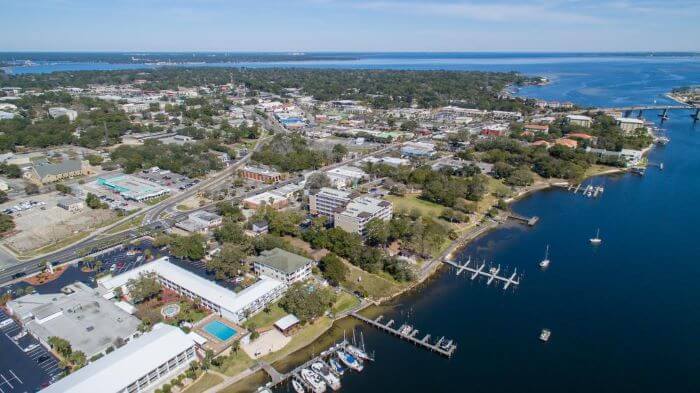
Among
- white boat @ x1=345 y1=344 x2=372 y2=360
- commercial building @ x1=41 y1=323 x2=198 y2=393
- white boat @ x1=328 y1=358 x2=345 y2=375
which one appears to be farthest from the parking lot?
white boat @ x1=345 y1=344 x2=372 y2=360

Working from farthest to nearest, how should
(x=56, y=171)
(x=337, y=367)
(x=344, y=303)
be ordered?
(x=56, y=171), (x=344, y=303), (x=337, y=367)

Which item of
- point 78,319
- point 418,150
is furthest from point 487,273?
point 418,150

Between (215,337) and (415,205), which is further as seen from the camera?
(415,205)

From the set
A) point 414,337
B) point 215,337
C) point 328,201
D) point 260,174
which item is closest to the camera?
point 215,337

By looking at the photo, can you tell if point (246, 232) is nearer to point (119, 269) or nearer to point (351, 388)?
point (119, 269)

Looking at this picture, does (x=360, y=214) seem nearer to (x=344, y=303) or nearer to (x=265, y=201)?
(x=344, y=303)

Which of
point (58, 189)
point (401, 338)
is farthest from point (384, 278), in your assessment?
point (58, 189)

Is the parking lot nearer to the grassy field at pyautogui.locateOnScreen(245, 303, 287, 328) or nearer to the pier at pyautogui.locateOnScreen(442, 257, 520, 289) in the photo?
the grassy field at pyautogui.locateOnScreen(245, 303, 287, 328)
